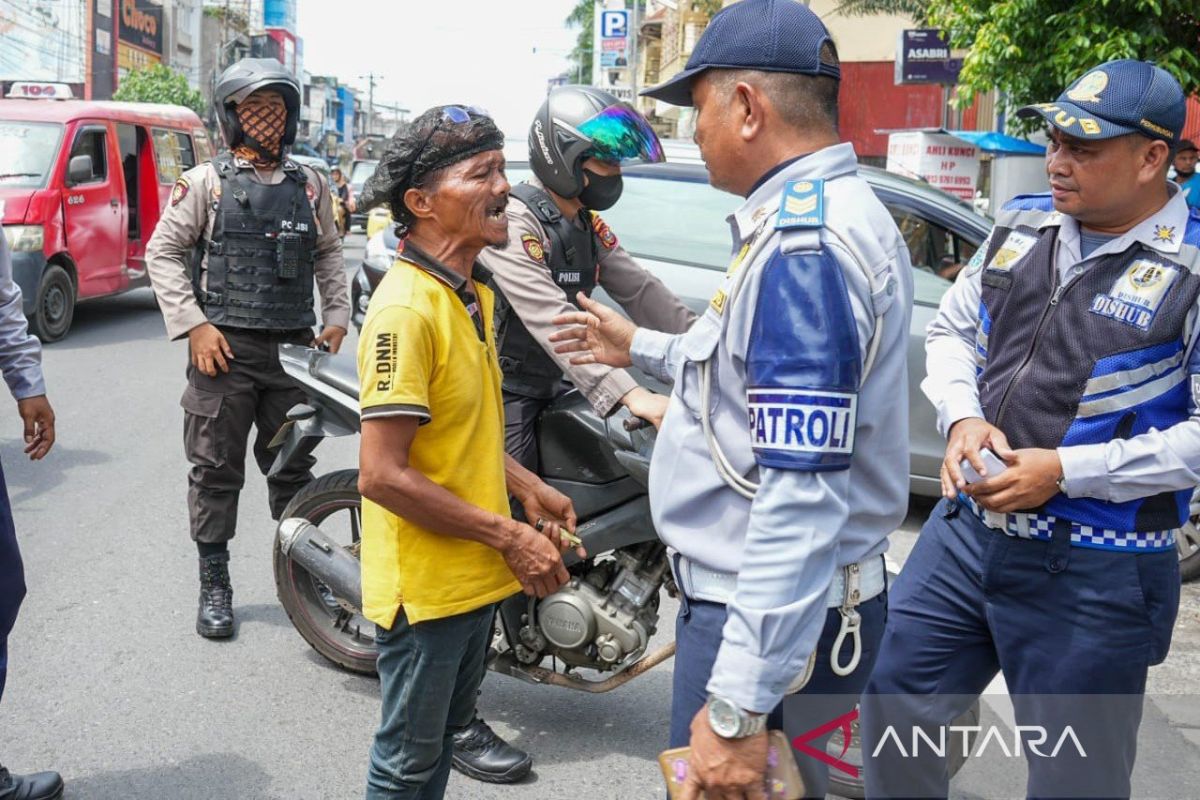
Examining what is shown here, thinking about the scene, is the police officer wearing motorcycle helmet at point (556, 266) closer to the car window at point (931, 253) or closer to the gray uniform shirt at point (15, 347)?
the gray uniform shirt at point (15, 347)

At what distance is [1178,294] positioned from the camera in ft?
8.05

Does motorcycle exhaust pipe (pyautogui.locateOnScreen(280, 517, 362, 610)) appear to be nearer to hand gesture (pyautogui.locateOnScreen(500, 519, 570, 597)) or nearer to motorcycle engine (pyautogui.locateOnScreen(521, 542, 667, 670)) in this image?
motorcycle engine (pyautogui.locateOnScreen(521, 542, 667, 670))

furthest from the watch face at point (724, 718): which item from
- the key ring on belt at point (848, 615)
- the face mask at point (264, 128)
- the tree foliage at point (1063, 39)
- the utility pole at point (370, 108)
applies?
the utility pole at point (370, 108)

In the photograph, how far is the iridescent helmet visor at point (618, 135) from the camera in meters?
3.48

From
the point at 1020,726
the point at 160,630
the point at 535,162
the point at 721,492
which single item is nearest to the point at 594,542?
the point at 535,162

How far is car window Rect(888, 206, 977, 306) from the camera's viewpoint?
19.9 ft

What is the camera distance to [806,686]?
203 cm

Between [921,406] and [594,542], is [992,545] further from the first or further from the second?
[921,406]

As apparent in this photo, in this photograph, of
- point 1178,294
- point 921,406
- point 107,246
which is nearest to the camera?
point 1178,294

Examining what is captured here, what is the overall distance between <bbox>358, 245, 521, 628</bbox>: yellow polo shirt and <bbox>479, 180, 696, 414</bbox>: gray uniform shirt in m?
0.40

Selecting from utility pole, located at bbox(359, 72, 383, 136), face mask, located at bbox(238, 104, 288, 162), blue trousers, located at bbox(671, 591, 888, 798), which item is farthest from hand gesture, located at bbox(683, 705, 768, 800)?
utility pole, located at bbox(359, 72, 383, 136)

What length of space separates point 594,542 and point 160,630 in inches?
79.0

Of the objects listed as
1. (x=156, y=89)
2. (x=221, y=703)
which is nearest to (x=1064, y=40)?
(x=221, y=703)

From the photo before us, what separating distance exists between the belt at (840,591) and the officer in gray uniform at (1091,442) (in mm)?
598
